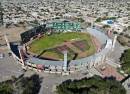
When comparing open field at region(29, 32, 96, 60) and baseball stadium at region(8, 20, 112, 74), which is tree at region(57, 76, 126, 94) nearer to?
baseball stadium at region(8, 20, 112, 74)

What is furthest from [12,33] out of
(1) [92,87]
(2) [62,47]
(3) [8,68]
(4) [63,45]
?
(1) [92,87]

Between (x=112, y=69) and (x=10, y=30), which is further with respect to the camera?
(x=10, y=30)

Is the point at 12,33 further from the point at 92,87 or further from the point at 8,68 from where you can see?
the point at 92,87

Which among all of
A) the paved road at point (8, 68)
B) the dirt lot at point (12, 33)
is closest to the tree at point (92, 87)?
the paved road at point (8, 68)

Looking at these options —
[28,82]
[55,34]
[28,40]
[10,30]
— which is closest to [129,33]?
[55,34]

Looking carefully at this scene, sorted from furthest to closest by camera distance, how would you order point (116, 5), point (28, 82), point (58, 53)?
point (116, 5) < point (58, 53) < point (28, 82)

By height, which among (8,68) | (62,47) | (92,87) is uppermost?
(92,87)

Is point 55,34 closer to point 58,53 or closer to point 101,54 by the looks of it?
point 58,53

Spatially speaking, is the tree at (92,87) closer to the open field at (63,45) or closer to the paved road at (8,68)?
the paved road at (8,68)

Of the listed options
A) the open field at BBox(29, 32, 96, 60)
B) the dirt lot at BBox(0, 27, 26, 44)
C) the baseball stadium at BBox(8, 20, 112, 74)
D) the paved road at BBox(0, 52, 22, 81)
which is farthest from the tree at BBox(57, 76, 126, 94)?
the dirt lot at BBox(0, 27, 26, 44)
